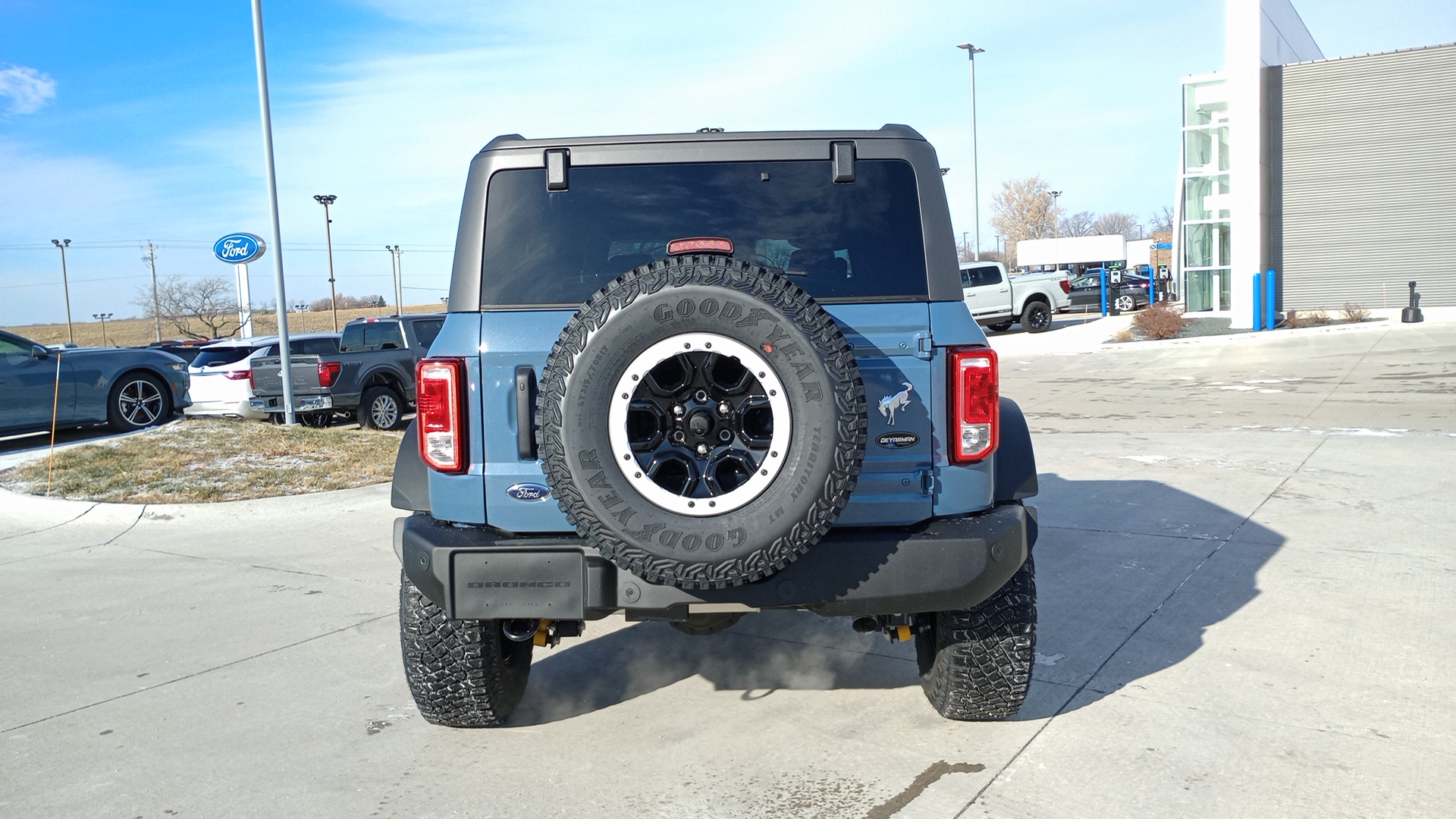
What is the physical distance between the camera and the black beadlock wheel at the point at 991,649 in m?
3.60

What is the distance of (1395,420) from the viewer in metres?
11.7

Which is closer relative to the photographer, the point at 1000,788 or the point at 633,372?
the point at 633,372

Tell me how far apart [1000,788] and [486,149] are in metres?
2.61

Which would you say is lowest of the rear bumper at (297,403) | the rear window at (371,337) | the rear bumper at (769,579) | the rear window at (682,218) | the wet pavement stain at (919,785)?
the wet pavement stain at (919,785)

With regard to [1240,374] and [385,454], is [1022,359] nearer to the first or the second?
[1240,374]

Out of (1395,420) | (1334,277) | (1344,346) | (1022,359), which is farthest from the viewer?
(1334,277)

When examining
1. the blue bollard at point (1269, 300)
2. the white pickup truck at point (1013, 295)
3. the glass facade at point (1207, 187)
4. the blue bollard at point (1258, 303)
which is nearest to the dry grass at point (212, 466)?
the white pickup truck at point (1013, 295)

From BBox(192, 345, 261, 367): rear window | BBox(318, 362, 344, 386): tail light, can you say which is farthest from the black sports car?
BBox(318, 362, 344, 386): tail light

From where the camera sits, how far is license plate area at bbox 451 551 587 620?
3.18 metres

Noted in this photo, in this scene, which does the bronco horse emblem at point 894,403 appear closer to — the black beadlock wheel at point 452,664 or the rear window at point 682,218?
the rear window at point 682,218

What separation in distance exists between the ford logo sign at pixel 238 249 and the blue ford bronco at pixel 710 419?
11.6 meters

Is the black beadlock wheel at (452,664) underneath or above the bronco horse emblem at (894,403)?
underneath

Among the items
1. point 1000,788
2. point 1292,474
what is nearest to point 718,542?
point 1000,788

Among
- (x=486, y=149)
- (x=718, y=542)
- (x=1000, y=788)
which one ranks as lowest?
(x=1000, y=788)
